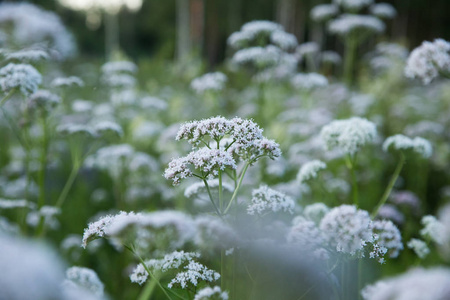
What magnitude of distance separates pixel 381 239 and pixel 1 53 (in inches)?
121

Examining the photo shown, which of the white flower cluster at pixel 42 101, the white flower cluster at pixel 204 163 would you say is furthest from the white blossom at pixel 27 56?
the white flower cluster at pixel 204 163

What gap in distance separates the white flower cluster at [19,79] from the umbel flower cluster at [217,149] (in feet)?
4.45

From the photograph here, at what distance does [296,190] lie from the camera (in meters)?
4.10

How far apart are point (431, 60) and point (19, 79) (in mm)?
3045

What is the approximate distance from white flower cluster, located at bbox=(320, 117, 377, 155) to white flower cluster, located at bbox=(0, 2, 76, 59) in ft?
8.59

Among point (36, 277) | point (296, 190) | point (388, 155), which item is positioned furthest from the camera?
point (388, 155)

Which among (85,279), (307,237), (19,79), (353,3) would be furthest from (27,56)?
(353,3)

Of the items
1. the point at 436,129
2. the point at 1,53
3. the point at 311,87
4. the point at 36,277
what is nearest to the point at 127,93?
the point at 311,87

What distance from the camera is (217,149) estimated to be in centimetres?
193

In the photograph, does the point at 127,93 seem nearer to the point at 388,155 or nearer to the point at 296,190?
the point at 296,190

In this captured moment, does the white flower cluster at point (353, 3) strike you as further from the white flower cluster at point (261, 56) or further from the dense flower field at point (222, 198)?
the white flower cluster at point (261, 56)

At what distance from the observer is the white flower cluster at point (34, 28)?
404 centimetres

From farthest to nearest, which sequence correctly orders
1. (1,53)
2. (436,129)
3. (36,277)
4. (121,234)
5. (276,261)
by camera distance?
(436,129), (1,53), (276,261), (121,234), (36,277)

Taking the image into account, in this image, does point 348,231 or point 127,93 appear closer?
point 348,231
